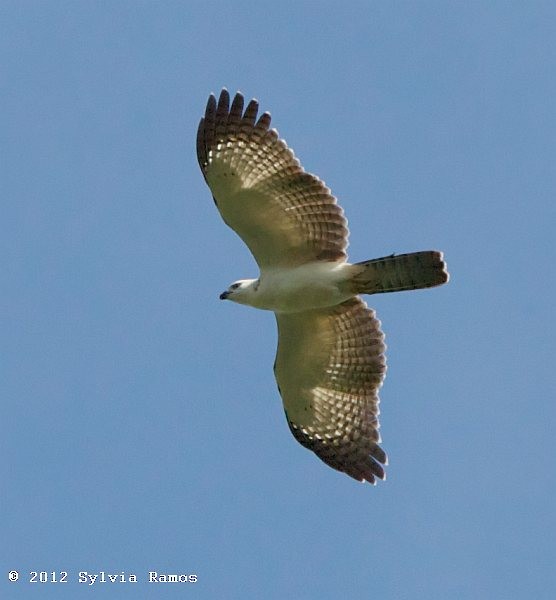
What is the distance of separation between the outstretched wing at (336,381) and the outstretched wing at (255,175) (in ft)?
4.57

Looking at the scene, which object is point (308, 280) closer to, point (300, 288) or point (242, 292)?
point (300, 288)

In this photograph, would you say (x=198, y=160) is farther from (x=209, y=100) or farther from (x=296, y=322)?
(x=296, y=322)

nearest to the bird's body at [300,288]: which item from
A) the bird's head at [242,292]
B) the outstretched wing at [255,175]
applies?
the bird's head at [242,292]

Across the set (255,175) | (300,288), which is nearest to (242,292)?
(300,288)

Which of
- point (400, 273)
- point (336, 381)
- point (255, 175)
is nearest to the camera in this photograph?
point (400, 273)

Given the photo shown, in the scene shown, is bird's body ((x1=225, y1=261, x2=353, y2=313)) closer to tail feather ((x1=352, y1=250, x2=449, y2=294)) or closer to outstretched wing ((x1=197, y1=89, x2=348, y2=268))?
tail feather ((x1=352, y1=250, x2=449, y2=294))

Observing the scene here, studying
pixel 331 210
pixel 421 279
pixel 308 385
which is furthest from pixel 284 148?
pixel 308 385

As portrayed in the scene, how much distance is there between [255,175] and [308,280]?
1.37 m

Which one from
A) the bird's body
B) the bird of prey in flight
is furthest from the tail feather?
the bird's body

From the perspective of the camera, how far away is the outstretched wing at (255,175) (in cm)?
1438

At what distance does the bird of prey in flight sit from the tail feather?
13 millimetres

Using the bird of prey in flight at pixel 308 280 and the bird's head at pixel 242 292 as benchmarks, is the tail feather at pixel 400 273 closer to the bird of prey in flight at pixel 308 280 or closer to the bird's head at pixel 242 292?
the bird of prey in flight at pixel 308 280

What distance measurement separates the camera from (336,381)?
52.4 feet

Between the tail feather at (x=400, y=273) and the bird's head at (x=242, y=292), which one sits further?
the bird's head at (x=242, y=292)
